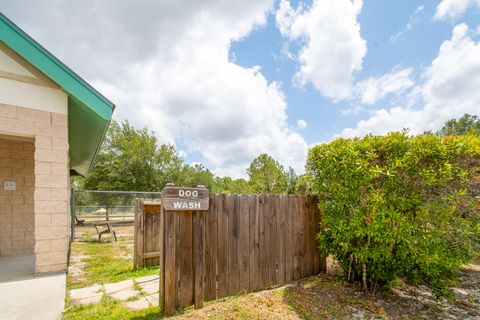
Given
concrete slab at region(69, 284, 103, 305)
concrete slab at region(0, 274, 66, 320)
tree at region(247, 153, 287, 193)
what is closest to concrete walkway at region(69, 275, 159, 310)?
concrete slab at region(69, 284, 103, 305)

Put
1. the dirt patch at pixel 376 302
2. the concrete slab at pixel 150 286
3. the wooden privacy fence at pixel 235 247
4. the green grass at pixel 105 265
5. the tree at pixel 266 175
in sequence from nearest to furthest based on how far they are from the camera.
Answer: the wooden privacy fence at pixel 235 247 < the dirt patch at pixel 376 302 < the concrete slab at pixel 150 286 < the green grass at pixel 105 265 < the tree at pixel 266 175

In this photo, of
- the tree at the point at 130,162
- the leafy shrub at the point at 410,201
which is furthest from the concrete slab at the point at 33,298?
the tree at the point at 130,162

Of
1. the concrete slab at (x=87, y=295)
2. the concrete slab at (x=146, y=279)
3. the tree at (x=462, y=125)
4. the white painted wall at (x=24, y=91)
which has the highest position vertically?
the tree at (x=462, y=125)

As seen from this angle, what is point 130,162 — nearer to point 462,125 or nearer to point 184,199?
point 184,199

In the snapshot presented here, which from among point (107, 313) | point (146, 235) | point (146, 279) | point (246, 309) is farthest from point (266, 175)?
point (107, 313)

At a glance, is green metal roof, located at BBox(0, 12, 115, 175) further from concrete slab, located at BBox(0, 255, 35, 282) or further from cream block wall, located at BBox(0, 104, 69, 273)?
concrete slab, located at BBox(0, 255, 35, 282)

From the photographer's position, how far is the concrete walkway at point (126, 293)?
3316 millimetres

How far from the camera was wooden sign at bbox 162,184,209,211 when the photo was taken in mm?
2852

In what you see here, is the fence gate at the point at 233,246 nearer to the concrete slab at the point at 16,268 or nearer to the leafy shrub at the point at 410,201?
the leafy shrub at the point at 410,201

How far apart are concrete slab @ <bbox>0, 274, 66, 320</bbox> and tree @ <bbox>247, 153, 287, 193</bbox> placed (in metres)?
12.7

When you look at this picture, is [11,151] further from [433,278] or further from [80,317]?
[433,278]

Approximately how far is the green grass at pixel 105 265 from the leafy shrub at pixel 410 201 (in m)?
4.23

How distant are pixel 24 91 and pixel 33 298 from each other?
3526mm

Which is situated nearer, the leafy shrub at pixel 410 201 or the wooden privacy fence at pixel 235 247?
the wooden privacy fence at pixel 235 247
